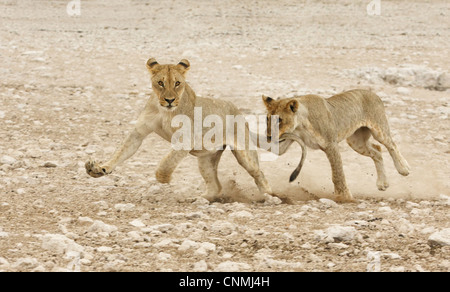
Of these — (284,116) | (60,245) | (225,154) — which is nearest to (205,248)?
(60,245)

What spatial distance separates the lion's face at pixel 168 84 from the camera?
681cm

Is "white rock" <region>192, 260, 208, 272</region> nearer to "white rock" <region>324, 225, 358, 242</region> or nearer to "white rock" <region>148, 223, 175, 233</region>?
"white rock" <region>148, 223, 175, 233</region>

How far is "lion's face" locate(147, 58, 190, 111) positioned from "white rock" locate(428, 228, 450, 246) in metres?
2.68

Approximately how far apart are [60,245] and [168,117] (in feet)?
7.25

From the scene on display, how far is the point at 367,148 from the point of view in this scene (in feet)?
27.7

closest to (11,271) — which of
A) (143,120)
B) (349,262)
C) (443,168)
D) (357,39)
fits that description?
(349,262)

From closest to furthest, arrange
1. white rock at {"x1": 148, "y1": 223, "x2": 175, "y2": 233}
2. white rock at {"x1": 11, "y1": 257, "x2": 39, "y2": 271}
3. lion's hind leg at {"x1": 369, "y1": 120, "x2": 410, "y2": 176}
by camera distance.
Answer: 1. white rock at {"x1": 11, "y1": 257, "x2": 39, "y2": 271}
2. white rock at {"x1": 148, "y1": 223, "x2": 175, "y2": 233}
3. lion's hind leg at {"x1": 369, "y1": 120, "x2": 410, "y2": 176}

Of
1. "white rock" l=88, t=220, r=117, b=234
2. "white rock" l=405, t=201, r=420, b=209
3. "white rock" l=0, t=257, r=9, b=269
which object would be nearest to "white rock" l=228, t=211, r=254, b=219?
"white rock" l=88, t=220, r=117, b=234

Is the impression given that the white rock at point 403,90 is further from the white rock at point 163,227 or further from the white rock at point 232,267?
the white rock at point 232,267

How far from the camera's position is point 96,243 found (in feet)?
17.5

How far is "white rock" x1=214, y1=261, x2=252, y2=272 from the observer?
15.7 feet

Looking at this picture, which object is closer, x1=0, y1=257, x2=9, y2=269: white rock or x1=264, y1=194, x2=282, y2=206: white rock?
x1=0, y1=257, x2=9, y2=269: white rock

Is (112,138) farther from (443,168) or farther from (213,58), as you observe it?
(213,58)

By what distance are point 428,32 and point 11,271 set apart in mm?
15525
